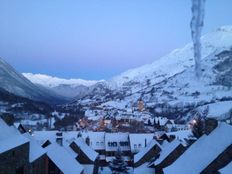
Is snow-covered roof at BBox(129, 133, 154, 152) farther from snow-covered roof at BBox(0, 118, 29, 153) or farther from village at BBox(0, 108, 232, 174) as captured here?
snow-covered roof at BBox(0, 118, 29, 153)

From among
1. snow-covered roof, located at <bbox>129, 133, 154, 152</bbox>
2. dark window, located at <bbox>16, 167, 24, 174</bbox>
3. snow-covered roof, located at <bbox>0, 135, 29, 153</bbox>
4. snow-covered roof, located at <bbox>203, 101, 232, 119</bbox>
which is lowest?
dark window, located at <bbox>16, 167, 24, 174</bbox>

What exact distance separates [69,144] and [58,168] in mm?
14989

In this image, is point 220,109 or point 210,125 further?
point 220,109

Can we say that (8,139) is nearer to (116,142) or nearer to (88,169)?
(88,169)

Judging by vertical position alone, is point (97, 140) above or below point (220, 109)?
below

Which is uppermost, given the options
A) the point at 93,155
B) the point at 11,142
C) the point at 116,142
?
the point at 116,142

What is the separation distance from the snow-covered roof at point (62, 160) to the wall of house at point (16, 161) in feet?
27.6

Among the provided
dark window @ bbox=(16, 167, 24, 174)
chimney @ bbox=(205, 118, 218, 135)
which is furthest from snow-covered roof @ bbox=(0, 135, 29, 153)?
chimney @ bbox=(205, 118, 218, 135)

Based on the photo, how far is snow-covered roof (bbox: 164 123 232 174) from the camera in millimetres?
22609

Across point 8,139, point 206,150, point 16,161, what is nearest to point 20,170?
point 16,161

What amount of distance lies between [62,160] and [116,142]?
42.5 m

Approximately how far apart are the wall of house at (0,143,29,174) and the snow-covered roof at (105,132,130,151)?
51.7 m

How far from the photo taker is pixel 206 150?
80.2 feet

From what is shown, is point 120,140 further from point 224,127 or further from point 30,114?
point 30,114
